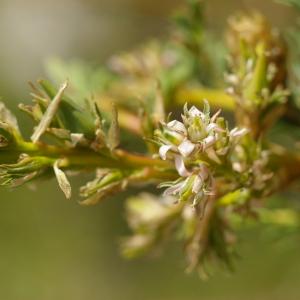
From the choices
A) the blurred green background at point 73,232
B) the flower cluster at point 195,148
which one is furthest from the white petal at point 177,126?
the blurred green background at point 73,232

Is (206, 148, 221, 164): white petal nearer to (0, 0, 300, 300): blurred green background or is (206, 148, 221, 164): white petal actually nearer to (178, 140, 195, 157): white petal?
(178, 140, 195, 157): white petal

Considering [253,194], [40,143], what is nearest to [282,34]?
[253,194]

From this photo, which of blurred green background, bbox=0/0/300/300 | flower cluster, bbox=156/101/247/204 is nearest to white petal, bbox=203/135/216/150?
flower cluster, bbox=156/101/247/204

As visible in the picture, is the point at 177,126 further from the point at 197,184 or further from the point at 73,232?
the point at 73,232

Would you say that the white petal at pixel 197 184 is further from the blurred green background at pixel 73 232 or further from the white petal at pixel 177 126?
the blurred green background at pixel 73 232

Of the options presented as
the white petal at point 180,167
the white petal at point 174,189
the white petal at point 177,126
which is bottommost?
the white petal at point 174,189

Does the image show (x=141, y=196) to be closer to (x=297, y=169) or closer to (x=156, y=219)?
(x=156, y=219)

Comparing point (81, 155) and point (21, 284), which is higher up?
point (81, 155)

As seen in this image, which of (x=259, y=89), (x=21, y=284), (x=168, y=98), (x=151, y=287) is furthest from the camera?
(x=151, y=287)
